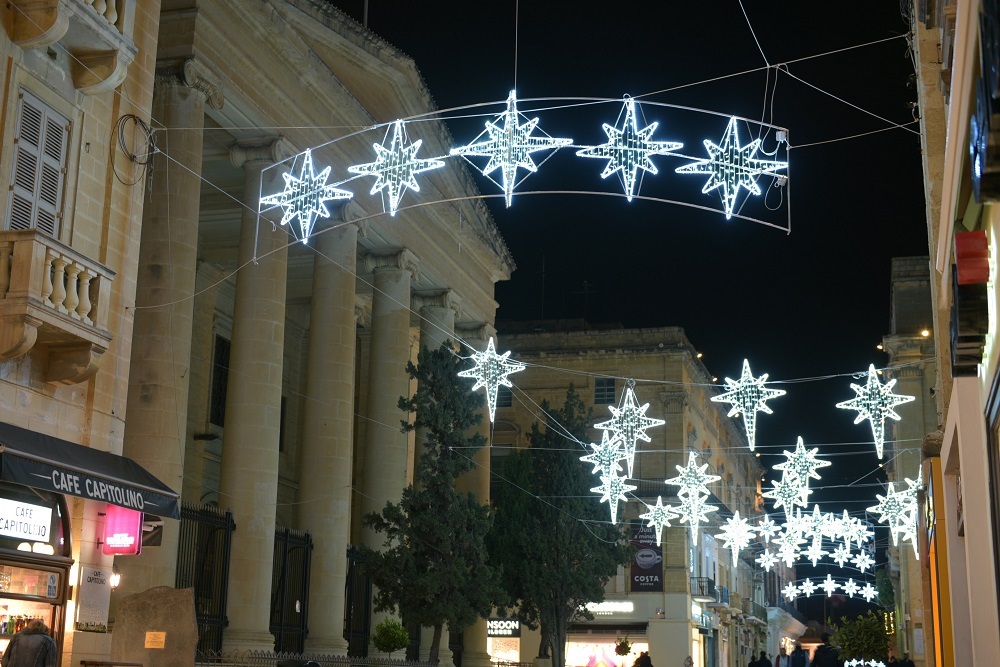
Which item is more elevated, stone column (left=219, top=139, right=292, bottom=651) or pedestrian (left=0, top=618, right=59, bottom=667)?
stone column (left=219, top=139, right=292, bottom=651)

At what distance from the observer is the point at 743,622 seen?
7344 cm

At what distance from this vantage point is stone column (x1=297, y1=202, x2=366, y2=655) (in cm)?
2672

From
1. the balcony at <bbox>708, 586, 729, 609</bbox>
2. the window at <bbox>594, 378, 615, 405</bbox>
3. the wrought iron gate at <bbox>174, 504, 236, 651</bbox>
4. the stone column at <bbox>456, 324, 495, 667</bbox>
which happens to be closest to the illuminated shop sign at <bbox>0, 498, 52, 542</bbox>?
the wrought iron gate at <bbox>174, 504, 236, 651</bbox>

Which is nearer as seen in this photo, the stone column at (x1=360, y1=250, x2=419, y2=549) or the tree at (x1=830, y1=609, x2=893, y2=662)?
the stone column at (x1=360, y1=250, x2=419, y2=549)

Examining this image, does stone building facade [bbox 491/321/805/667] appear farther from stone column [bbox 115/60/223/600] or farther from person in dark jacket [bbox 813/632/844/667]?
stone column [bbox 115/60/223/600]

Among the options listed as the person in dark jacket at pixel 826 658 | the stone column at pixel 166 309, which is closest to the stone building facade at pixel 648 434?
the person in dark jacket at pixel 826 658

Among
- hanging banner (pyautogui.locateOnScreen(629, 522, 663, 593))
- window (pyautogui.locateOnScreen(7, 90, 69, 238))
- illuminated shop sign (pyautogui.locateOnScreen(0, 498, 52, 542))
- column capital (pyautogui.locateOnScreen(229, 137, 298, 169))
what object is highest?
column capital (pyautogui.locateOnScreen(229, 137, 298, 169))

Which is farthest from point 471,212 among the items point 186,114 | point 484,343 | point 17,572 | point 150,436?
point 17,572

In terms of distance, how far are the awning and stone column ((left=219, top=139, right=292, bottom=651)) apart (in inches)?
297

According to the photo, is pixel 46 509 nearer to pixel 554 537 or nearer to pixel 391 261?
pixel 391 261

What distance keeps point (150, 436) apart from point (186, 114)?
604 centimetres

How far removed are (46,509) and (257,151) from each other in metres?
12.3

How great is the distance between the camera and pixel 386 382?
32188mm

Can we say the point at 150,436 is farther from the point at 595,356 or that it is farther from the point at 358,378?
the point at 595,356
